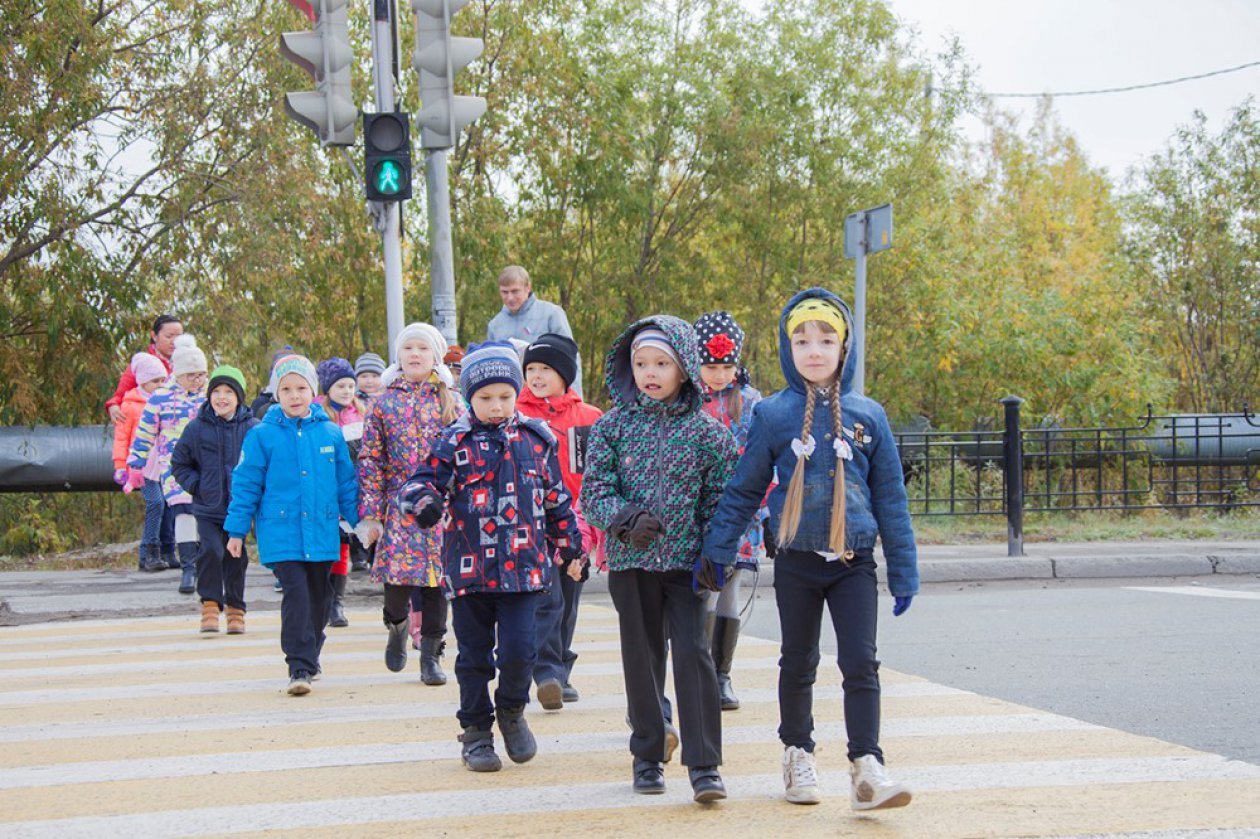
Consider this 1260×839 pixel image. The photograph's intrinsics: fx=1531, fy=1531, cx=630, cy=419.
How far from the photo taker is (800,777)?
5285 millimetres

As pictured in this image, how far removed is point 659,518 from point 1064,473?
13.4 metres

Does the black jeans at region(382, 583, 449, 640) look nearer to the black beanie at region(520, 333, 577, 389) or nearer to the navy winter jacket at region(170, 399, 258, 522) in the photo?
the black beanie at region(520, 333, 577, 389)

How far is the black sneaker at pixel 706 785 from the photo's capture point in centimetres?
529

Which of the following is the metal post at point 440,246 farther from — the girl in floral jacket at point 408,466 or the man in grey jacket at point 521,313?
the girl in floral jacket at point 408,466

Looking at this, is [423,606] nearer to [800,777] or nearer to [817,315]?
[800,777]

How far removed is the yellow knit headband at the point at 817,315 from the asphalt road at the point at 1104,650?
2.39 metres

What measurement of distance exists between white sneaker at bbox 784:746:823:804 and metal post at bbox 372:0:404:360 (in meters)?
7.17

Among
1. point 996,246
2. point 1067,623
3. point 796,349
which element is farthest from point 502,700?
point 996,246

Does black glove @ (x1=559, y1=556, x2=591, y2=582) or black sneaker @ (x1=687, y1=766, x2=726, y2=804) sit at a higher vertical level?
black glove @ (x1=559, y1=556, x2=591, y2=582)

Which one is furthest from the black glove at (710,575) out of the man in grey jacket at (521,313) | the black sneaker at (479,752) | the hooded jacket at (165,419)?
the hooded jacket at (165,419)

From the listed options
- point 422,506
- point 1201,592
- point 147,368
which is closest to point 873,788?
point 422,506

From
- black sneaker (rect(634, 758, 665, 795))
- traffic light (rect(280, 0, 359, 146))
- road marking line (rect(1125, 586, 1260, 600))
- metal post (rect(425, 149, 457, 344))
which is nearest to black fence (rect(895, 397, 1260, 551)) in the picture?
road marking line (rect(1125, 586, 1260, 600))

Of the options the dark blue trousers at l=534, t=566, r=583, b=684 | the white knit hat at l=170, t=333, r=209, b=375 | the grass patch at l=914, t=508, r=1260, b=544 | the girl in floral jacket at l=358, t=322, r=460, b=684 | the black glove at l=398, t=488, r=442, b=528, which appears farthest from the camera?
the grass patch at l=914, t=508, r=1260, b=544

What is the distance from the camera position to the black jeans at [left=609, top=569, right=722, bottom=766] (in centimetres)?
541
